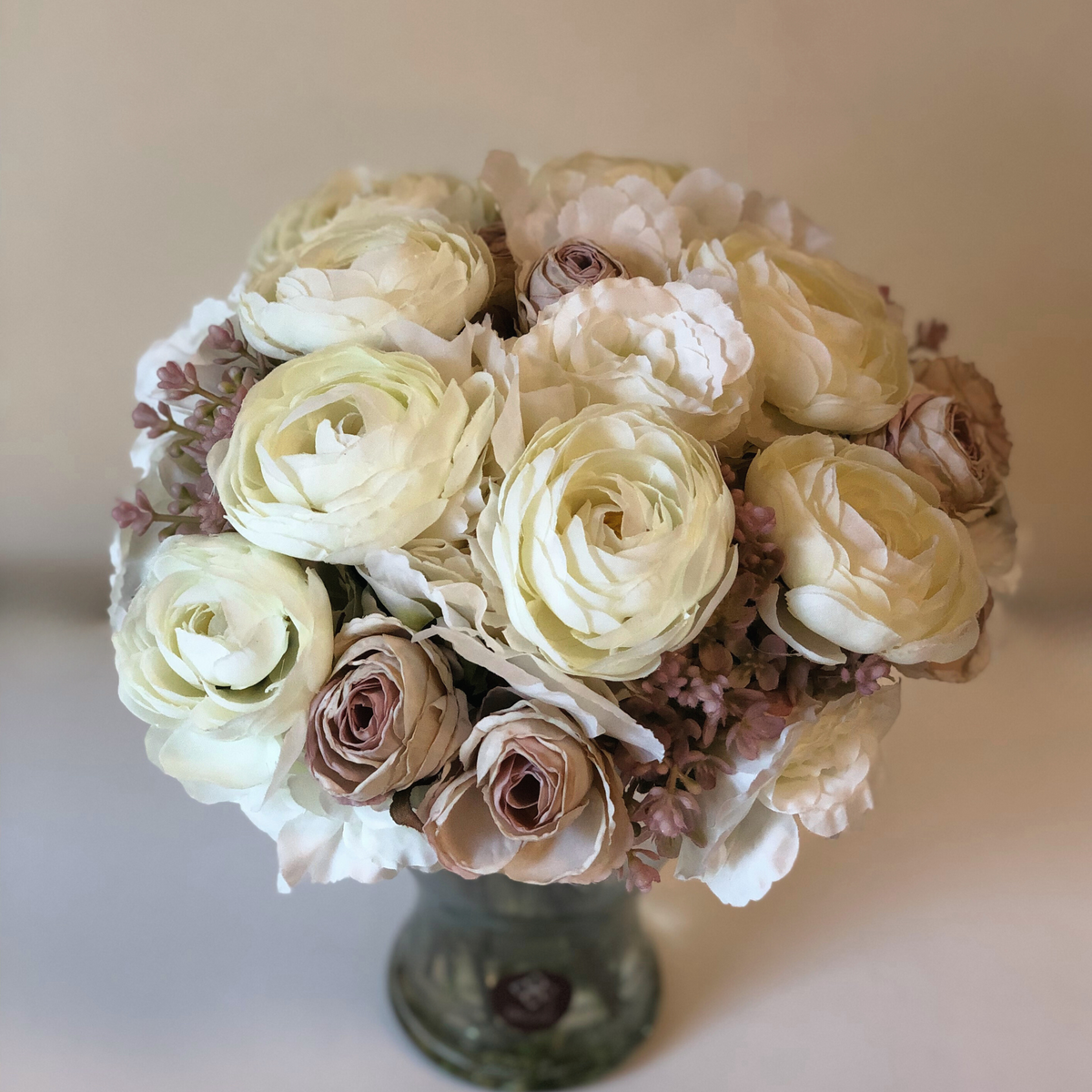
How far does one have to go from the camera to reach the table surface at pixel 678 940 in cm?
77

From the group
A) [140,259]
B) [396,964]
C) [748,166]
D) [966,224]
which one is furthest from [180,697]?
[966,224]

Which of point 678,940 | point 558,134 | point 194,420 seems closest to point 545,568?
point 194,420

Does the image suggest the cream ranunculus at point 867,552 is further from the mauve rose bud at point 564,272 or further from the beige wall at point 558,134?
the beige wall at point 558,134

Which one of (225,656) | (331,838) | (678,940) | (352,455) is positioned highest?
(352,455)

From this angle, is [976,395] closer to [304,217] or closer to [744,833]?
[744,833]

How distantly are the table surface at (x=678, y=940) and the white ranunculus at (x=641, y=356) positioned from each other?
0.58 m

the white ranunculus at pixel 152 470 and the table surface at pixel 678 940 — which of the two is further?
the table surface at pixel 678 940

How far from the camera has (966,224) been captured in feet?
3.45

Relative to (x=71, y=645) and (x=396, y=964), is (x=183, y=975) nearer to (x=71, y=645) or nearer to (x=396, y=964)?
(x=396, y=964)

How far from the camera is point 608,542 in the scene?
440 millimetres

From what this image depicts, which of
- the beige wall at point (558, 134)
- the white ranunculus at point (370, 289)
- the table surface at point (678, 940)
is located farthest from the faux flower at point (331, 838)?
the beige wall at point (558, 134)

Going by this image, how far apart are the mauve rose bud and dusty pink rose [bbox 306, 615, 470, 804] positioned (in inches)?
8.3

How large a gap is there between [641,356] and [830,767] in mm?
261

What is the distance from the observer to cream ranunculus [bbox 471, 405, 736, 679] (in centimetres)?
43
